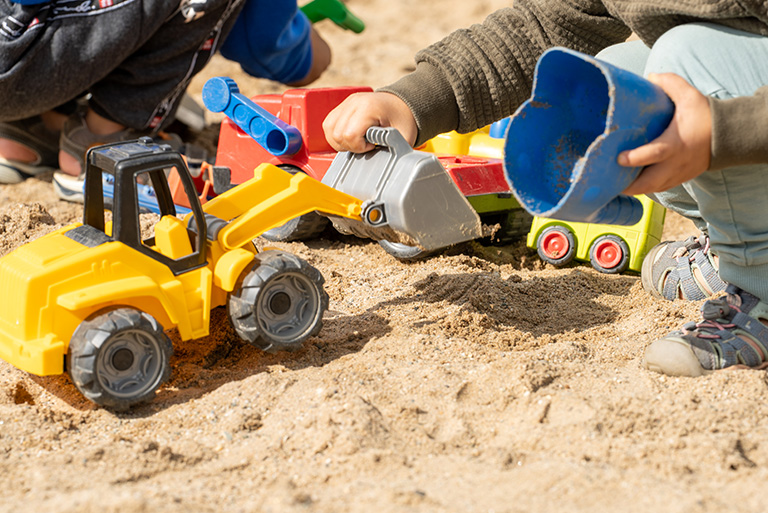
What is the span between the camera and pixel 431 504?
927mm

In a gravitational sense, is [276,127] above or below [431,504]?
above

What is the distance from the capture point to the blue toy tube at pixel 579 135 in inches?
41.0

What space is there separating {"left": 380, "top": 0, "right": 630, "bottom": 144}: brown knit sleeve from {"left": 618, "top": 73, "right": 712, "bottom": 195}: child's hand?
21.7 inches

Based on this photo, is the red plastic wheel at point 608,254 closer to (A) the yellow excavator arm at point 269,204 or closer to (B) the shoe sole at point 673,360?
(B) the shoe sole at point 673,360

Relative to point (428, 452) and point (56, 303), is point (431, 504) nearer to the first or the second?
point (428, 452)

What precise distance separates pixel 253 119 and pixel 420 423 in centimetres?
108

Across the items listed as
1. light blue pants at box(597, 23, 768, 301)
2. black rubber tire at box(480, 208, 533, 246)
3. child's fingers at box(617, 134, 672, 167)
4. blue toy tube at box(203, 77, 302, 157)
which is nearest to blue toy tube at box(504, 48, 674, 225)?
child's fingers at box(617, 134, 672, 167)

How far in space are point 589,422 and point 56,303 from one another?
798mm

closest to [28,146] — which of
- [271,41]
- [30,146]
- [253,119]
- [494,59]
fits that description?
[30,146]

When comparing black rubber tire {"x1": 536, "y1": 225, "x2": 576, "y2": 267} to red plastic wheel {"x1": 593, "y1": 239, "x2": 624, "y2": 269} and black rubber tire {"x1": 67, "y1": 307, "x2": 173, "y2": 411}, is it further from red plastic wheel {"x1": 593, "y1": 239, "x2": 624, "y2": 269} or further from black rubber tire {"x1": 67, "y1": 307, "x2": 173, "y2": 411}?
black rubber tire {"x1": 67, "y1": 307, "x2": 173, "y2": 411}

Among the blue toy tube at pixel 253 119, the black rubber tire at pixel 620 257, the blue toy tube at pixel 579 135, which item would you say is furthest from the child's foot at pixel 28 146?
the blue toy tube at pixel 579 135

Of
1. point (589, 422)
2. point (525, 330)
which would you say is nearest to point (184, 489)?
point (589, 422)

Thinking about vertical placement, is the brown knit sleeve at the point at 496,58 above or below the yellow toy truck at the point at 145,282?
above

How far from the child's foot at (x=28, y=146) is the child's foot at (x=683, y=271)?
1918 millimetres
